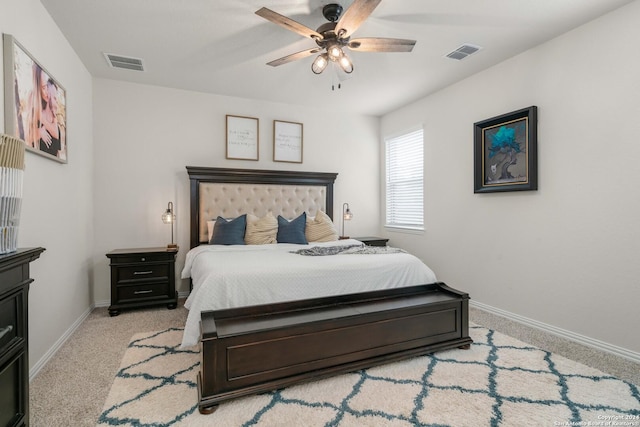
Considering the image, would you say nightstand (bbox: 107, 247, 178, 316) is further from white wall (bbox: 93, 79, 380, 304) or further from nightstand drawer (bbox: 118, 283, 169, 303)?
white wall (bbox: 93, 79, 380, 304)

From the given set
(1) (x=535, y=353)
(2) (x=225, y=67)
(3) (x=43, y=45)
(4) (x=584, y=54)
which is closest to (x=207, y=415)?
(1) (x=535, y=353)

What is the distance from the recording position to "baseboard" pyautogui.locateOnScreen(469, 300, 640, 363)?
2457 millimetres

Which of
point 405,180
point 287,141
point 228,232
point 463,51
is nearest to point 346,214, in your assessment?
point 405,180

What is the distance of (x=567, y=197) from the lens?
2.85 meters

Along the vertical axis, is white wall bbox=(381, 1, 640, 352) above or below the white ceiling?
below

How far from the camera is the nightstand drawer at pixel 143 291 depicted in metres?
3.50

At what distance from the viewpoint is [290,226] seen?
4.10m

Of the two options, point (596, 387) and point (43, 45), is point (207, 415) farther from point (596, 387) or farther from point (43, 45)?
point (43, 45)

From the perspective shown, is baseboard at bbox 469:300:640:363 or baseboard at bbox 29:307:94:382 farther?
baseboard at bbox 469:300:640:363

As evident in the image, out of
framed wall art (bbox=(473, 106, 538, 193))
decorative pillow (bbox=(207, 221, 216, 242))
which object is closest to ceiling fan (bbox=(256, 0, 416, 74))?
framed wall art (bbox=(473, 106, 538, 193))

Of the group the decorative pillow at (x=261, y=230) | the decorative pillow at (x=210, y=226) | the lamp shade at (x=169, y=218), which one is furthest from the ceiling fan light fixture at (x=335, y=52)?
the lamp shade at (x=169, y=218)

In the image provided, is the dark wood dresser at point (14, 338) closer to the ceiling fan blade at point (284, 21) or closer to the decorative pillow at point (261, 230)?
the ceiling fan blade at point (284, 21)

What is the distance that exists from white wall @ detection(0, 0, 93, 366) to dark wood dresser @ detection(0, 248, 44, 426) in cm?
92

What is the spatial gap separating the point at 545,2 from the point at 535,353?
2735 mm
